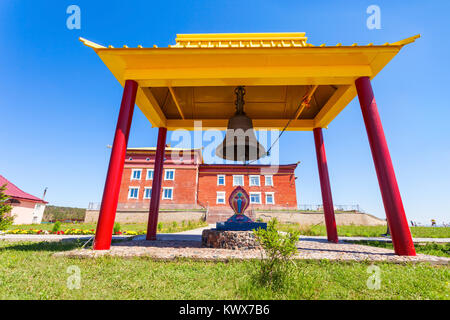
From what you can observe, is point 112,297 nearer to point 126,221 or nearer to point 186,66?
point 186,66

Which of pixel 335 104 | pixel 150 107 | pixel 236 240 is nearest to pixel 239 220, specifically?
pixel 236 240

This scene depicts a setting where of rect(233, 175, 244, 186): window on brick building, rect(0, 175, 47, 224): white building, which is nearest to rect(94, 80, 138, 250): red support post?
rect(233, 175, 244, 186): window on brick building

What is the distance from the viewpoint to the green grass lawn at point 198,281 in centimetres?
229

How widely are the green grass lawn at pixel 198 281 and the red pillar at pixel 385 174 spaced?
2.05 ft

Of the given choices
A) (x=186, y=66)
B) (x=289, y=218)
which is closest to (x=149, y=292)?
(x=186, y=66)

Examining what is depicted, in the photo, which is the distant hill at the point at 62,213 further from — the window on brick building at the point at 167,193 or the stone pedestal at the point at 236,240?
the stone pedestal at the point at 236,240

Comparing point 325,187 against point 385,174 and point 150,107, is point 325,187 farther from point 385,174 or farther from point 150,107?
point 150,107

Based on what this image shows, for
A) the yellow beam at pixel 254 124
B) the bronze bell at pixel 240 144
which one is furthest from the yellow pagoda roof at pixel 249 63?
the yellow beam at pixel 254 124

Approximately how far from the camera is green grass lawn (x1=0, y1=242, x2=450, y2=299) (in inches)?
90.4

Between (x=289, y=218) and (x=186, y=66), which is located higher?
(x=186, y=66)

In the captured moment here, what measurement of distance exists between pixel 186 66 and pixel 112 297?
5.40 m

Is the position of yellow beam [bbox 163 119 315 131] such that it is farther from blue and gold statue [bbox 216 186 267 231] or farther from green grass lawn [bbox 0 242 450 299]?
green grass lawn [bbox 0 242 450 299]

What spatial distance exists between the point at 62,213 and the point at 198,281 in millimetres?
41726
